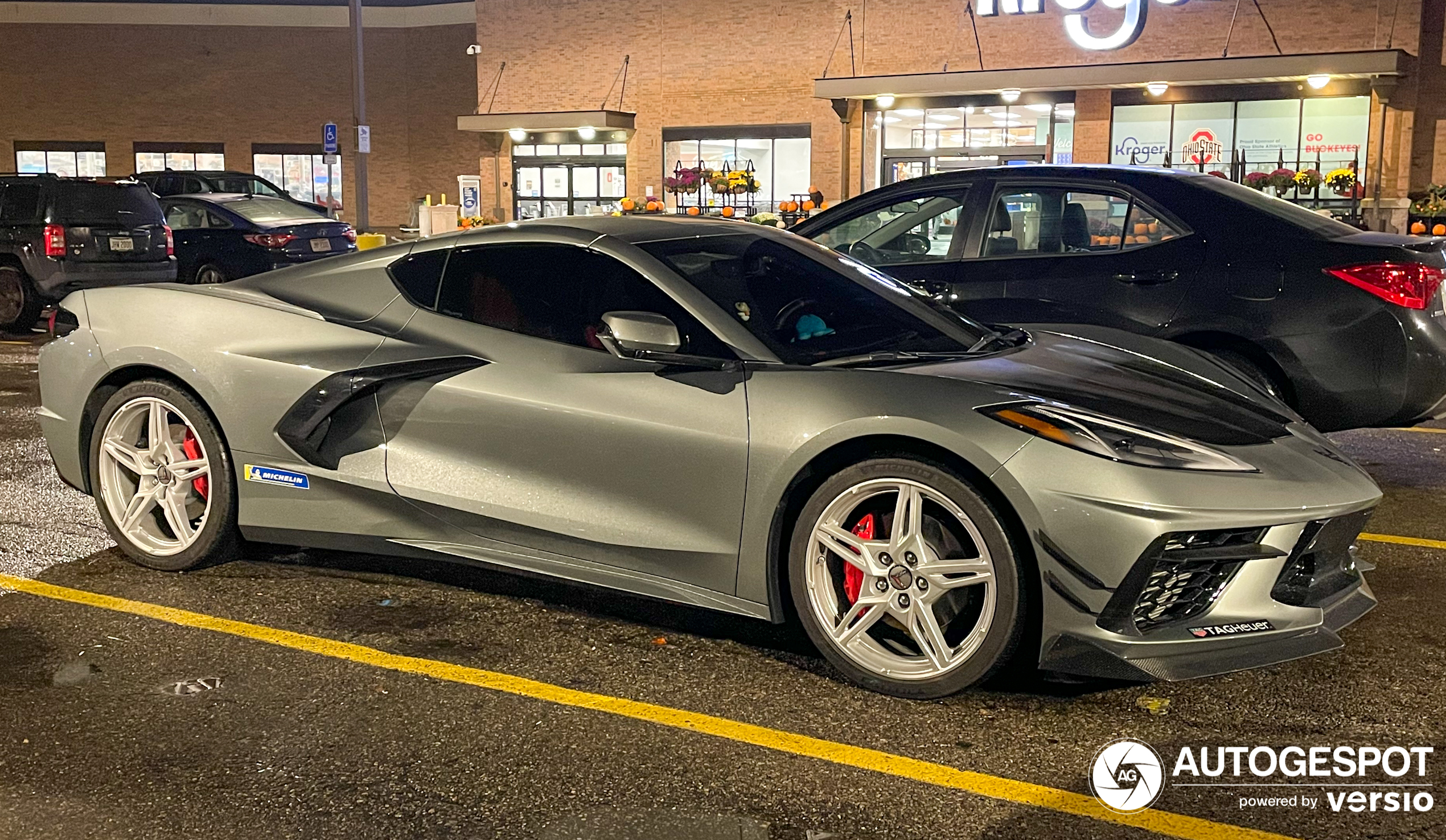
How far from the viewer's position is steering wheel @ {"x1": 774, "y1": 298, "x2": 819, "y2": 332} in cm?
464

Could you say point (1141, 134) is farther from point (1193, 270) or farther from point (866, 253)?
point (1193, 270)

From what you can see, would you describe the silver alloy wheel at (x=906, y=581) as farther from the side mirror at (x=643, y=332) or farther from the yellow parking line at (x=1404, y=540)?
the yellow parking line at (x=1404, y=540)

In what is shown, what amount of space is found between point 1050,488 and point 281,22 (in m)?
46.2

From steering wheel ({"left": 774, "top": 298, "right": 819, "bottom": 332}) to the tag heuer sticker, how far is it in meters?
1.61

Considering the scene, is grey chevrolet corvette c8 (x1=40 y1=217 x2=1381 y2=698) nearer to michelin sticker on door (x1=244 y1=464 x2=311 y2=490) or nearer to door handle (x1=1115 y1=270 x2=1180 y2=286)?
michelin sticker on door (x1=244 y1=464 x2=311 y2=490)

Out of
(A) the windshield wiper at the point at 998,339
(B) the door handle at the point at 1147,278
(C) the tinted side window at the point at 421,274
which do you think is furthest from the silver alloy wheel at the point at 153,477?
(B) the door handle at the point at 1147,278

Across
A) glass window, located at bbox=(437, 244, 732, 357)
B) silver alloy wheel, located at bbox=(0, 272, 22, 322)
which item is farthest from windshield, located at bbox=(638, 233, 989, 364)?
silver alloy wheel, located at bbox=(0, 272, 22, 322)

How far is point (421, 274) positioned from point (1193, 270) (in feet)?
12.7

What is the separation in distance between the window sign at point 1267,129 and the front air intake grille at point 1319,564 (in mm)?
23996

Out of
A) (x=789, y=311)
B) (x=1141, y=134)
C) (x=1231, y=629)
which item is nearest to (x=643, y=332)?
(x=789, y=311)

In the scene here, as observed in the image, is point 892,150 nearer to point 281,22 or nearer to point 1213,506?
point 281,22

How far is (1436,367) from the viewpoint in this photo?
6.44 m

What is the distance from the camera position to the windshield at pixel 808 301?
4621mm

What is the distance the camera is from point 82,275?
612 inches
